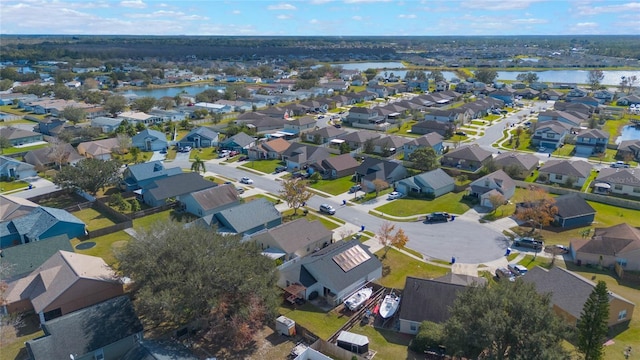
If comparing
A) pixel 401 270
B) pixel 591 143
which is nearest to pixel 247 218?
pixel 401 270

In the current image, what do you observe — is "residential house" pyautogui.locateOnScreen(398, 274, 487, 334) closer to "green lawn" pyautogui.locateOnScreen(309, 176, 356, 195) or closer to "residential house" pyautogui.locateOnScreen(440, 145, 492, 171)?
"green lawn" pyautogui.locateOnScreen(309, 176, 356, 195)

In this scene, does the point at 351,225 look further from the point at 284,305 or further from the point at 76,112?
the point at 76,112

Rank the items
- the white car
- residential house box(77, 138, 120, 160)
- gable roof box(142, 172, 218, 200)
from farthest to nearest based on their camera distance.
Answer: residential house box(77, 138, 120, 160) → the white car → gable roof box(142, 172, 218, 200)

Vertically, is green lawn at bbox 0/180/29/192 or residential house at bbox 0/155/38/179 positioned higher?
residential house at bbox 0/155/38/179

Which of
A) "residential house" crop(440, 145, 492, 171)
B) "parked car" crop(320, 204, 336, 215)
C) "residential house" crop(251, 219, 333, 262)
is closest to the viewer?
"residential house" crop(251, 219, 333, 262)

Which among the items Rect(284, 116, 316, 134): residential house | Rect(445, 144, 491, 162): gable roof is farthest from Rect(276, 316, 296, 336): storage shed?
Rect(284, 116, 316, 134): residential house

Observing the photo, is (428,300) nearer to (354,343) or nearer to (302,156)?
(354,343)

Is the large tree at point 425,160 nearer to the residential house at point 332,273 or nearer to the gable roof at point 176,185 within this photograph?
the gable roof at point 176,185

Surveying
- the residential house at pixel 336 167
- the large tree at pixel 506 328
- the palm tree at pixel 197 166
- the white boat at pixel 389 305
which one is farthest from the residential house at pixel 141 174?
the large tree at pixel 506 328
